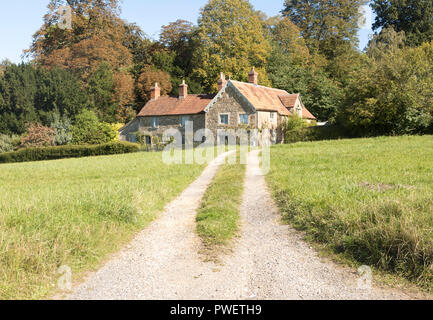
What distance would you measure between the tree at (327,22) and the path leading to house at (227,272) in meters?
56.1

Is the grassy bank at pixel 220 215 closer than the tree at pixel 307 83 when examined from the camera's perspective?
Yes

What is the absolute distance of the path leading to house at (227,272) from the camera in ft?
14.9

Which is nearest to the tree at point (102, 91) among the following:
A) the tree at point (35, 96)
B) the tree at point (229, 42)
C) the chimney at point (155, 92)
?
the tree at point (35, 96)

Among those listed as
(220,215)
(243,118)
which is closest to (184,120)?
(243,118)

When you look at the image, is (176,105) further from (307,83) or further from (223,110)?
(307,83)

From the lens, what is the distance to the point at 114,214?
25.1ft

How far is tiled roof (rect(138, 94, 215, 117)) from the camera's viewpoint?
43.4m

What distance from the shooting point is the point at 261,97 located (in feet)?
133

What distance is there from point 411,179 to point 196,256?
728cm

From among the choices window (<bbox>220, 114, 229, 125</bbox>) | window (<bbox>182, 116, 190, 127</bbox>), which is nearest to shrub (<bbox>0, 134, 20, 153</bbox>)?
window (<bbox>182, 116, 190, 127</bbox>)

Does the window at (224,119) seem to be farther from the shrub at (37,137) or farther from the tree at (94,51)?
the shrub at (37,137)

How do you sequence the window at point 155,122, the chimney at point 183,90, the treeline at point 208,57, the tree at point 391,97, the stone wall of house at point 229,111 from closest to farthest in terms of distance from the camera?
the tree at point 391,97
the stone wall of house at point 229,111
the treeline at point 208,57
the chimney at point 183,90
the window at point 155,122
